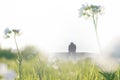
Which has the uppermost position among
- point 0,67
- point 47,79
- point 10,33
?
point 10,33

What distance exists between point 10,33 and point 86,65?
105 cm

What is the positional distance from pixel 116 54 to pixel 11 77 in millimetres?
716

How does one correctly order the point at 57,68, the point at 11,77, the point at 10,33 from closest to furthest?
the point at 11,77
the point at 57,68
the point at 10,33

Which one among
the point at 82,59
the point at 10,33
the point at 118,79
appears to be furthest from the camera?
the point at 82,59

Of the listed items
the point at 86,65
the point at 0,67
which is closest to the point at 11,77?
the point at 0,67

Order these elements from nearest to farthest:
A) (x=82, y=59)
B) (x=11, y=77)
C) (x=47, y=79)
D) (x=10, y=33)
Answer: (x=11, y=77) → (x=47, y=79) → (x=10, y=33) → (x=82, y=59)

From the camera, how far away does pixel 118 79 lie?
2.54 metres

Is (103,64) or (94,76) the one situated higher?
(103,64)

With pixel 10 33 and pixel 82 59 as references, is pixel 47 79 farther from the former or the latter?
pixel 82 59

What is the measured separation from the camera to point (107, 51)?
210cm

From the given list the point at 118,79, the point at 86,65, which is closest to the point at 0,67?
the point at 118,79

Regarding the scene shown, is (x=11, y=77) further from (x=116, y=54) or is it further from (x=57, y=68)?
(x=57, y=68)

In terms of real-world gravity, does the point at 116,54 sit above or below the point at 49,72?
above

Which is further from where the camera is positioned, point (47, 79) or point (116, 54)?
point (47, 79)
